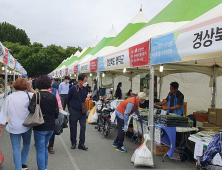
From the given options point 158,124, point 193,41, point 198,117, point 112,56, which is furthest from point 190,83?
point 193,41

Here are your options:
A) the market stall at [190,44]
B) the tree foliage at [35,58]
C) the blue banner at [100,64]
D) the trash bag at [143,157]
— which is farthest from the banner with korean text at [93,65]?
the tree foliage at [35,58]

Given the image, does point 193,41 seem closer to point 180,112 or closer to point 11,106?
point 180,112

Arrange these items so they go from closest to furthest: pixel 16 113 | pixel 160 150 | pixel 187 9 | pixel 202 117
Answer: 1. pixel 16 113
2. pixel 160 150
3. pixel 187 9
4. pixel 202 117

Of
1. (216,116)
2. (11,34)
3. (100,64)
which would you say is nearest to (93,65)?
(100,64)

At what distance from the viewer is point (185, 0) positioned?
590cm

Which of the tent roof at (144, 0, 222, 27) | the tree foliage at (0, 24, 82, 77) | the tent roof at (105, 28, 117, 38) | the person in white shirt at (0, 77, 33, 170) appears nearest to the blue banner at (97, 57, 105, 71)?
the tent roof at (144, 0, 222, 27)

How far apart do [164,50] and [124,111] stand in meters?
1.84

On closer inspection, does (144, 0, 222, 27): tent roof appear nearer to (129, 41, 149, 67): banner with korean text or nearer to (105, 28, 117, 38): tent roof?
(129, 41, 149, 67): banner with korean text

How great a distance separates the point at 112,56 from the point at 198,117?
367cm

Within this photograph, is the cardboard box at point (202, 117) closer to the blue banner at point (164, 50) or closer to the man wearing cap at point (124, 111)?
the man wearing cap at point (124, 111)

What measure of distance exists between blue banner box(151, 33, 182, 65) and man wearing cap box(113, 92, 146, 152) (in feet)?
3.07

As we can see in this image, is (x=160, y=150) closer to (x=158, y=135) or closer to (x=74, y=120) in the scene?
(x=158, y=135)

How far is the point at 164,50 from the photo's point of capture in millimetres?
4016

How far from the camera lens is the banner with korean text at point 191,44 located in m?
2.91
